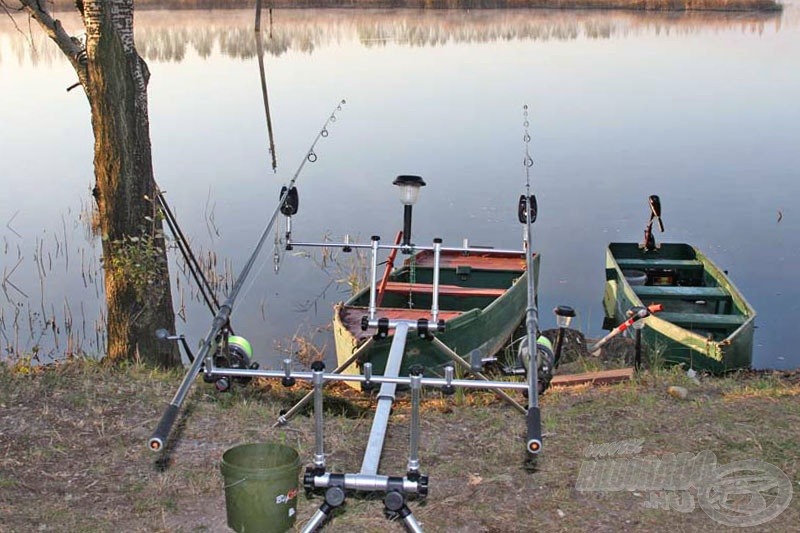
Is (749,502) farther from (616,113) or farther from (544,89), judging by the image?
(544,89)

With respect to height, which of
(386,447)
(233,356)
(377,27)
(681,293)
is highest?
(377,27)

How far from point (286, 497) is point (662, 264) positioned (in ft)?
32.0

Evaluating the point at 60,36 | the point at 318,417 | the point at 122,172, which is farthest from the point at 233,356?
the point at 60,36

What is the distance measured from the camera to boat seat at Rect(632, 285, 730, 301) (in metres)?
11.4

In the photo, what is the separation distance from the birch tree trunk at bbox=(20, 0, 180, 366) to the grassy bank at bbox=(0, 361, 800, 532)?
1.04m

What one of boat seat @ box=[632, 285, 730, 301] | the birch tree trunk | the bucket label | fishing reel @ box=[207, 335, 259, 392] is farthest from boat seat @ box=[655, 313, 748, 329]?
the bucket label

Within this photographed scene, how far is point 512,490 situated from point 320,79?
888 inches

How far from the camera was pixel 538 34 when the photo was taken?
3541cm

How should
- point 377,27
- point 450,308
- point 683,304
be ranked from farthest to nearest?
point 377,27, point 683,304, point 450,308

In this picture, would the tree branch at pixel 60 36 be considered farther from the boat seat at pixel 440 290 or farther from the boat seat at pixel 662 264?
the boat seat at pixel 662 264

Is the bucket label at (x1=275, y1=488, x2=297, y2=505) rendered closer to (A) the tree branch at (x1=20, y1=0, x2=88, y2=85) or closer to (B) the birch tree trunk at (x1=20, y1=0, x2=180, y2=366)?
(B) the birch tree trunk at (x1=20, y1=0, x2=180, y2=366)

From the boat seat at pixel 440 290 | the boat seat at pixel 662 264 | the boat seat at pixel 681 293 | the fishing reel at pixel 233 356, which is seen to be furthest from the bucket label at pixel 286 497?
the boat seat at pixel 662 264

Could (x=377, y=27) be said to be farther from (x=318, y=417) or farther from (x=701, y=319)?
(x=318, y=417)

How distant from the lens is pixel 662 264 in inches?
505
